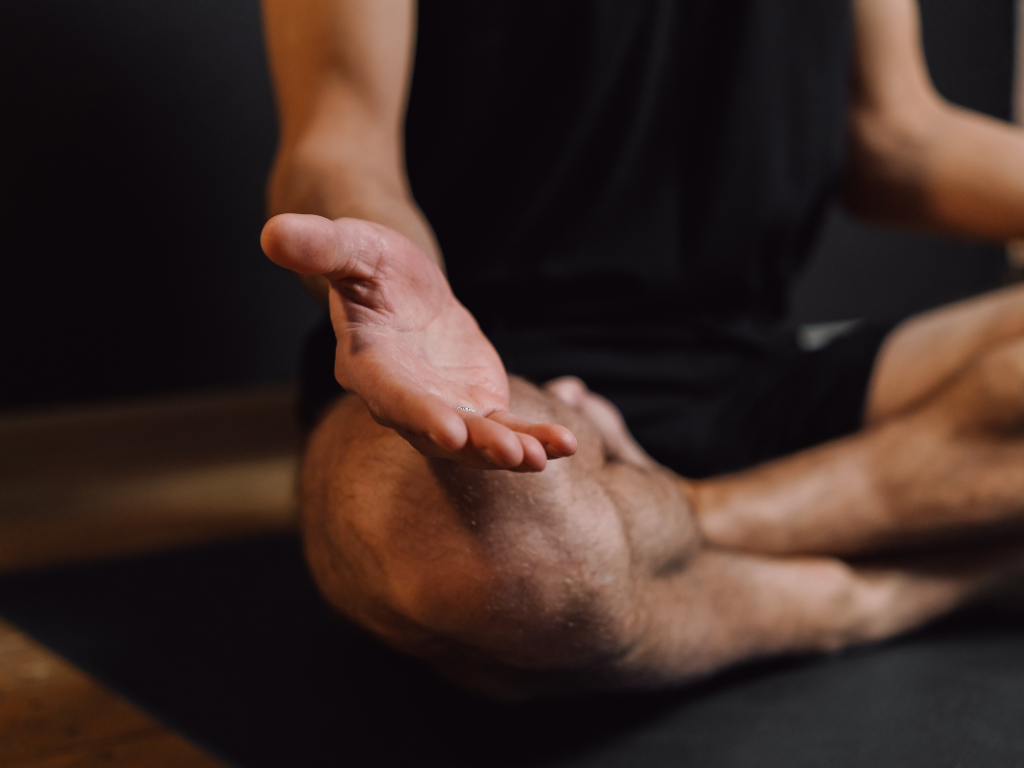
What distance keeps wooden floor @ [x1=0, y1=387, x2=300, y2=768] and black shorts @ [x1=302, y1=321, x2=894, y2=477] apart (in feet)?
1.98

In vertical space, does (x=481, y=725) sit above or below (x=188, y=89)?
below

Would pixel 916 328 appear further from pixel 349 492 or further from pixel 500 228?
pixel 349 492

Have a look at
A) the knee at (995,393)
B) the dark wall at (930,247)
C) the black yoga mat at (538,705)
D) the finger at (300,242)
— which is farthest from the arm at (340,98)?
the dark wall at (930,247)

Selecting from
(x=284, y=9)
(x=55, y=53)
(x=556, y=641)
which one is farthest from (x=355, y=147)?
(x=55, y=53)

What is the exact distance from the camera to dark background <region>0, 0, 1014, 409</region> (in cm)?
130

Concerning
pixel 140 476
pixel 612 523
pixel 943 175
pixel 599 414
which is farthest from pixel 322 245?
pixel 140 476

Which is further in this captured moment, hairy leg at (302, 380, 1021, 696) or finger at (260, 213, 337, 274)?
hairy leg at (302, 380, 1021, 696)

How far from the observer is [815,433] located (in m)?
0.92

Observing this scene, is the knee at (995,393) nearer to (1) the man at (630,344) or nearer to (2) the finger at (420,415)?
(1) the man at (630,344)

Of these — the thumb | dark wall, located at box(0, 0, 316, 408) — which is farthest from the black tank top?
dark wall, located at box(0, 0, 316, 408)

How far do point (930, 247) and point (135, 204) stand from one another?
6.92 feet

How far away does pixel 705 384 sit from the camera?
95cm

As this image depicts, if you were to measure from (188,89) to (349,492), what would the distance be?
1154 mm

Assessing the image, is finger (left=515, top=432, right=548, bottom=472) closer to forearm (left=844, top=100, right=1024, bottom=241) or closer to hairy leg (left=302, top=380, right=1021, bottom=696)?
hairy leg (left=302, top=380, right=1021, bottom=696)
